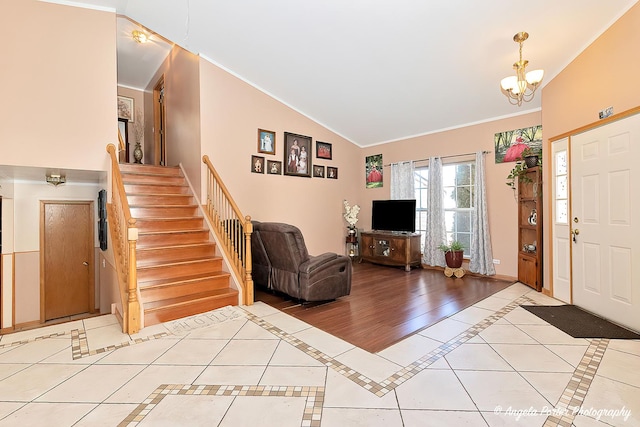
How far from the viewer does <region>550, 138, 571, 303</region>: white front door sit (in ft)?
13.2

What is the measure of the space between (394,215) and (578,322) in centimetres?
360

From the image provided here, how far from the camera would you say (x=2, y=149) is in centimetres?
357

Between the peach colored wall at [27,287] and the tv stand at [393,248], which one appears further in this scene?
the tv stand at [393,248]

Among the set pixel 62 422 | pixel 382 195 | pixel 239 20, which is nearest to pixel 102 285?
pixel 62 422

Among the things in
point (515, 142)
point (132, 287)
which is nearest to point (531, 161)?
point (515, 142)

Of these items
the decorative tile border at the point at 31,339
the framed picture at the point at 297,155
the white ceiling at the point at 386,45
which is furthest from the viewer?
the framed picture at the point at 297,155

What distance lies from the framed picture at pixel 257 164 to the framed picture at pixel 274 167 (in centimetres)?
16

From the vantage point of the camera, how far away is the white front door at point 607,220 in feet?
10.2

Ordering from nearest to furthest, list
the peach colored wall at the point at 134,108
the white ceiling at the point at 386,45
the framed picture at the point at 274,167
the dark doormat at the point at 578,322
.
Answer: the dark doormat at the point at 578,322, the white ceiling at the point at 386,45, the framed picture at the point at 274,167, the peach colored wall at the point at 134,108

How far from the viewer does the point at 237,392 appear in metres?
2.07

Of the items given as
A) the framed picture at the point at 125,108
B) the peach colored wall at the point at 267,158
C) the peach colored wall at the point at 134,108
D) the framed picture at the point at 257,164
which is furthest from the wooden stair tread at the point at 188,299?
the framed picture at the point at 125,108

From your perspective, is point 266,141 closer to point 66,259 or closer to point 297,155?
point 297,155

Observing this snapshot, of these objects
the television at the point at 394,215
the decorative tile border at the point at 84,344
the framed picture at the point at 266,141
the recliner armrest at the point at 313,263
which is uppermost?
the framed picture at the point at 266,141

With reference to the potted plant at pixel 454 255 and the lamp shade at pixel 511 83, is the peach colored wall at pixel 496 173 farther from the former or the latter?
the lamp shade at pixel 511 83
